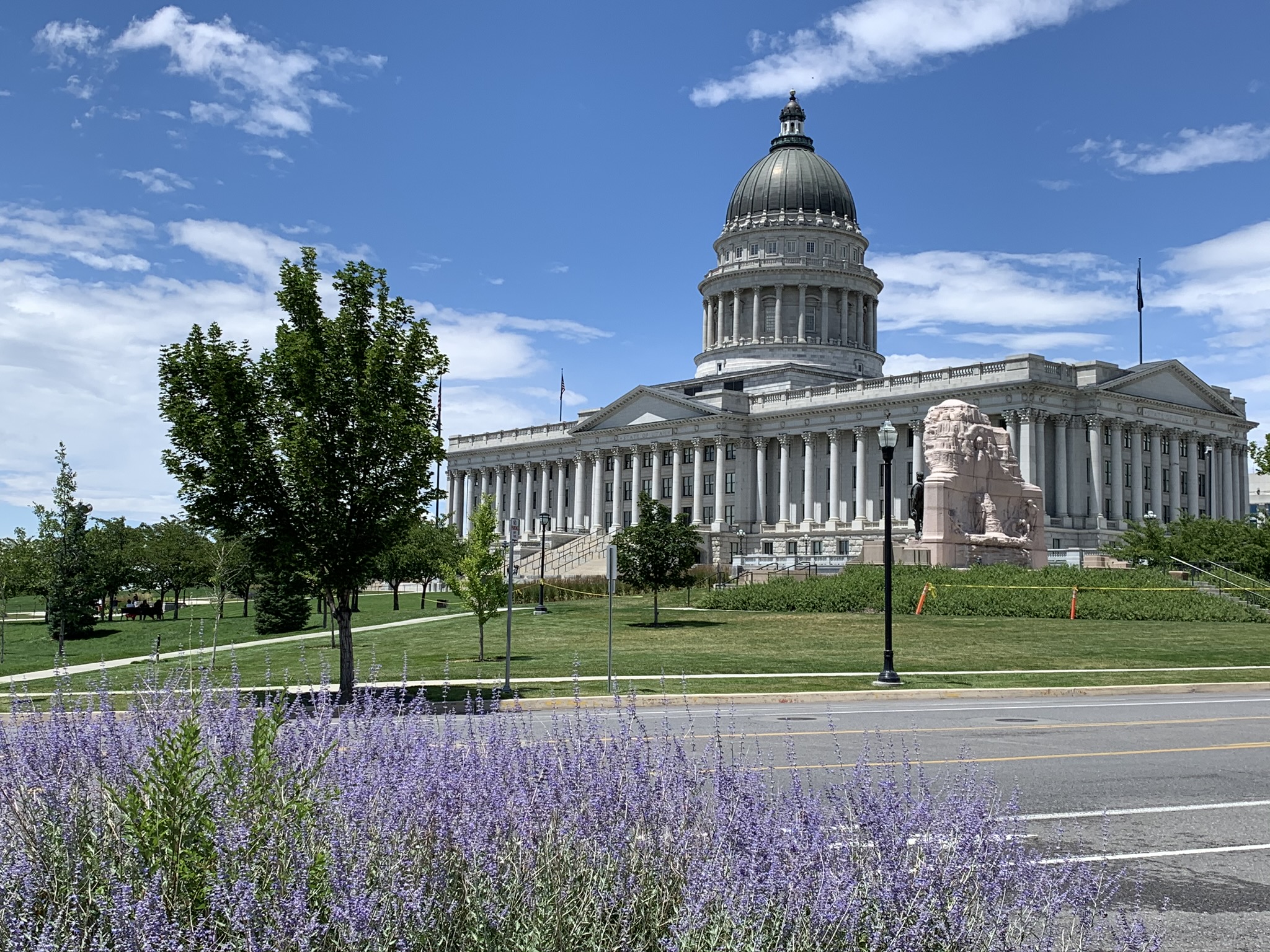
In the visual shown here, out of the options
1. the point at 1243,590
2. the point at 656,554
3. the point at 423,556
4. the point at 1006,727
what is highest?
the point at 656,554

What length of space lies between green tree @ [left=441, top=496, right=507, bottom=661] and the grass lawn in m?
1.70

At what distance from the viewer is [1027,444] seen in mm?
83062

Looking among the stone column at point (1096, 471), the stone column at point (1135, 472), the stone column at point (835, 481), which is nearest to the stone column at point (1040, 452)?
the stone column at point (1096, 471)

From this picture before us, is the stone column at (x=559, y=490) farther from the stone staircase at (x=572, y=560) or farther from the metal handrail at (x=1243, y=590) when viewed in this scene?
the metal handrail at (x=1243, y=590)

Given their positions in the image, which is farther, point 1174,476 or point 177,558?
point 1174,476

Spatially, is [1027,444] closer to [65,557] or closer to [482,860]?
[65,557]

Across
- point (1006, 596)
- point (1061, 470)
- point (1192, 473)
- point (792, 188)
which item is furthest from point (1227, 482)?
point (1006, 596)

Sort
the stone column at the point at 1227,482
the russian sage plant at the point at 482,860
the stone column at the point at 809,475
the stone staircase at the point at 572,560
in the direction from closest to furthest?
the russian sage plant at the point at 482,860 → the stone staircase at the point at 572,560 → the stone column at the point at 1227,482 → the stone column at the point at 809,475

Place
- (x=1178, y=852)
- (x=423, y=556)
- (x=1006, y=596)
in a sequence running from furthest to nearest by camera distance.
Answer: (x=423, y=556)
(x=1006, y=596)
(x=1178, y=852)

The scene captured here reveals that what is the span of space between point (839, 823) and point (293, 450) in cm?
1484

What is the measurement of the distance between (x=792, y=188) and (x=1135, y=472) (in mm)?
48730

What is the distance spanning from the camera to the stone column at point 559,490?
4840 inches

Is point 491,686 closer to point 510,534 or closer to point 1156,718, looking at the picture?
point 510,534

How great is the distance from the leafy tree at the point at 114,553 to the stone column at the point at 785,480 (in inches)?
2072
